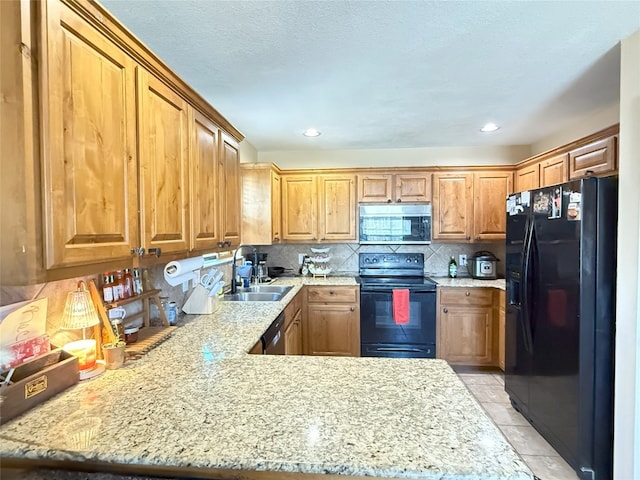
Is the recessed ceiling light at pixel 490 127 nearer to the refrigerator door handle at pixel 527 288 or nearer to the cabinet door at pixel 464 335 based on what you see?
the refrigerator door handle at pixel 527 288

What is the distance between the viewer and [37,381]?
1007mm

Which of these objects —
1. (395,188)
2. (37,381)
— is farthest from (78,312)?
(395,188)

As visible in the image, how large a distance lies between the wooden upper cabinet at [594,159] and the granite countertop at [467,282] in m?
1.20

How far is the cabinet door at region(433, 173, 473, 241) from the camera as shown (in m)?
3.60

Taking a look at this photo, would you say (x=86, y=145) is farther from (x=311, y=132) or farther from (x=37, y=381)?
(x=311, y=132)

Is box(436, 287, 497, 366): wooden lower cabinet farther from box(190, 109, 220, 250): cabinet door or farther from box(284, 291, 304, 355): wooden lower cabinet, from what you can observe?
box(190, 109, 220, 250): cabinet door

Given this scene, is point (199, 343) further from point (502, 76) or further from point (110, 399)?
point (502, 76)

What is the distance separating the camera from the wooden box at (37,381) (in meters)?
0.93

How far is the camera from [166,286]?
2.04m

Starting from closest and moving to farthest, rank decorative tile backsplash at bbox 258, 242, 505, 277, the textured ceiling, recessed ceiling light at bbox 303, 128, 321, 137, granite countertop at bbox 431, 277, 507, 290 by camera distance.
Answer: the textured ceiling → recessed ceiling light at bbox 303, 128, 321, 137 → granite countertop at bbox 431, 277, 507, 290 → decorative tile backsplash at bbox 258, 242, 505, 277

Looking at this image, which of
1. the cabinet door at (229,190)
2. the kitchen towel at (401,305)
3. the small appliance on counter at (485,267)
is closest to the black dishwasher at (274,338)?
the cabinet door at (229,190)

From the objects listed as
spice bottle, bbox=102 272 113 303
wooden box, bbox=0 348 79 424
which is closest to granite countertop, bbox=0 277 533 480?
wooden box, bbox=0 348 79 424

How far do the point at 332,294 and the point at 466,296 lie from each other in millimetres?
1376

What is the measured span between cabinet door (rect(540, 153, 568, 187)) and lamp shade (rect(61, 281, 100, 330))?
337 cm
